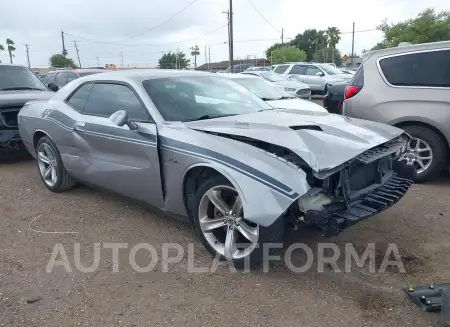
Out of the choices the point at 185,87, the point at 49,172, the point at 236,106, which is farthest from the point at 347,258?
the point at 49,172

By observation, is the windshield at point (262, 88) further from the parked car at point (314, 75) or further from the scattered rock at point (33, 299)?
the parked car at point (314, 75)

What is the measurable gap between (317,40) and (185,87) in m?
84.0

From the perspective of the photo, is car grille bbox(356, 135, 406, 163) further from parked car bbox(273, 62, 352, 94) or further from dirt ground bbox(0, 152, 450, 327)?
parked car bbox(273, 62, 352, 94)

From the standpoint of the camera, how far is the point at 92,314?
289 centimetres

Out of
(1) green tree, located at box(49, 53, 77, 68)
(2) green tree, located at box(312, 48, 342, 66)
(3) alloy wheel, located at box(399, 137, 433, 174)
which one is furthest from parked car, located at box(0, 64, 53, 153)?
(2) green tree, located at box(312, 48, 342, 66)

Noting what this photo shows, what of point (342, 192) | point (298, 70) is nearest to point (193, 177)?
point (342, 192)

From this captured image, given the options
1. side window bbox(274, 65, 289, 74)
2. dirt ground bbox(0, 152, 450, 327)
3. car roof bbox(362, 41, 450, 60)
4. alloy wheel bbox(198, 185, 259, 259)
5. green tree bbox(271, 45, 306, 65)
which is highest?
green tree bbox(271, 45, 306, 65)

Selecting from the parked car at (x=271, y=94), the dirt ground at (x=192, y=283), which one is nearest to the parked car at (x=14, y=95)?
the dirt ground at (x=192, y=283)

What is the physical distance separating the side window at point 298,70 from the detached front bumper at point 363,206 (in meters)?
15.6

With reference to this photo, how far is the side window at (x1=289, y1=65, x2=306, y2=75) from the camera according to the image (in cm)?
1900

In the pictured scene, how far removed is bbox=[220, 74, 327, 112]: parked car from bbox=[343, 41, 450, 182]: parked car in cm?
158

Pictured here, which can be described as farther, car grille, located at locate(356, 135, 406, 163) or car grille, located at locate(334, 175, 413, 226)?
car grille, located at locate(356, 135, 406, 163)

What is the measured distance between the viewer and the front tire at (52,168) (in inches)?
208

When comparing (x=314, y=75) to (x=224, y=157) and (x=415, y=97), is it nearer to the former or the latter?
(x=415, y=97)
